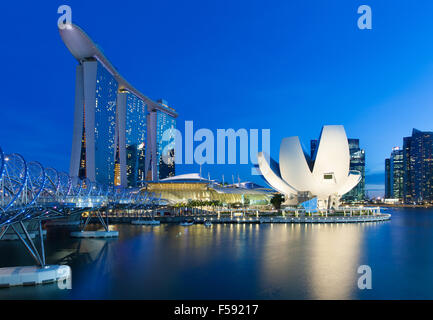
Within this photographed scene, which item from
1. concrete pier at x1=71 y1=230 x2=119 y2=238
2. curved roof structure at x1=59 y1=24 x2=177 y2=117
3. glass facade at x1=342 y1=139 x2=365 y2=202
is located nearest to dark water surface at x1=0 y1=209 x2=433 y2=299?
concrete pier at x1=71 y1=230 x2=119 y2=238

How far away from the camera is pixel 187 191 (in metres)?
66.1

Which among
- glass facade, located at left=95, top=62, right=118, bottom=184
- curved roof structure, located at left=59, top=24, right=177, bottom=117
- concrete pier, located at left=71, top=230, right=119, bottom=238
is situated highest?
curved roof structure, located at left=59, top=24, right=177, bottom=117

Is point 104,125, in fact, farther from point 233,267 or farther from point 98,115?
point 233,267

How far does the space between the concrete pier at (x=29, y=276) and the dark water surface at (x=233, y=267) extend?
0.31m

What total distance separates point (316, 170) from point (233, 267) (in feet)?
112

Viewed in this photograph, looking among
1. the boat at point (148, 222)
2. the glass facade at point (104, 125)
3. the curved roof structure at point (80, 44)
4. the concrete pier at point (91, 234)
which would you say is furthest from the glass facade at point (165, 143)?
the concrete pier at point (91, 234)

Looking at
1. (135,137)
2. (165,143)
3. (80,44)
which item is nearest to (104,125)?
(80,44)

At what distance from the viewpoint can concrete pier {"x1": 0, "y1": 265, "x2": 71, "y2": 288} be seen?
37.2 feet

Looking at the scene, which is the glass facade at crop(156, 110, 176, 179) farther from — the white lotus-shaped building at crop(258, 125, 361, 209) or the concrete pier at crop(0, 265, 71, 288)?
the concrete pier at crop(0, 265, 71, 288)

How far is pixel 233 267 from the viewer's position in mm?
15523

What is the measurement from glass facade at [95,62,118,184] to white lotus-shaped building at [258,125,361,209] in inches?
1034

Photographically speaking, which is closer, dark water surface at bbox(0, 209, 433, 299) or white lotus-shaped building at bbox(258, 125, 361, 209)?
dark water surface at bbox(0, 209, 433, 299)

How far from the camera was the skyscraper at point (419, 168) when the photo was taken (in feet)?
403
